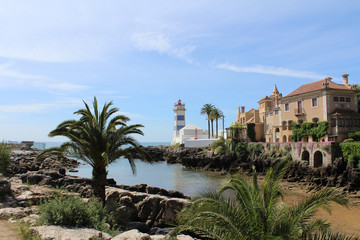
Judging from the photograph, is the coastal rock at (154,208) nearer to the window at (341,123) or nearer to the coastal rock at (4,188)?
the coastal rock at (4,188)

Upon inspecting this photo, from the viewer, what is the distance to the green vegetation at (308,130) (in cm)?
3294

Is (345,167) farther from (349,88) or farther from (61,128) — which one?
(61,128)

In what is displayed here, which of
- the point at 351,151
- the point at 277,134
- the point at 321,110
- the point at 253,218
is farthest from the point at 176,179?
the point at 253,218

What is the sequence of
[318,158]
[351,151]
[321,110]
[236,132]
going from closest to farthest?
[351,151] → [318,158] → [321,110] → [236,132]

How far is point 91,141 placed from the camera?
1247 centimetres

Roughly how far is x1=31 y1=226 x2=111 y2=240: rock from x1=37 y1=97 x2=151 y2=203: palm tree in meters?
4.61

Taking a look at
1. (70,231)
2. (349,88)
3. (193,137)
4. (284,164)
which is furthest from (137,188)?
(193,137)

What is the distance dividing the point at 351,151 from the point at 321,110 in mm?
7905

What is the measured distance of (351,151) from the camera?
27.3 metres

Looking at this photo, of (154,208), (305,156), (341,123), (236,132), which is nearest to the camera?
(154,208)

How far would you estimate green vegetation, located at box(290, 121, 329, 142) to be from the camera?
32938 mm

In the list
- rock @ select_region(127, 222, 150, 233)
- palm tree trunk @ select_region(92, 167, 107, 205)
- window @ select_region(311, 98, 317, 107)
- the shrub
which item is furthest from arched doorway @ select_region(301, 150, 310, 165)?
palm tree trunk @ select_region(92, 167, 107, 205)

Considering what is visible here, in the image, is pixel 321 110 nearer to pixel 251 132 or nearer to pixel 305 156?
pixel 305 156

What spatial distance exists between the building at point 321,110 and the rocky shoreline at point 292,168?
5293mm
